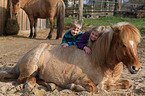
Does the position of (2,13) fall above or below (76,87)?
above

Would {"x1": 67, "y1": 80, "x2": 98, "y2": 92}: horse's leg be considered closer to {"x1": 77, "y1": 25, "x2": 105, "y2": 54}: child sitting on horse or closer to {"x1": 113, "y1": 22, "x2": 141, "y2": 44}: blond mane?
{"x1": 77, "y1": 25, "x2": 105, "y2": 54}: child sitting on horse

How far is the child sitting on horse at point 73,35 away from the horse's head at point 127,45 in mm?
822

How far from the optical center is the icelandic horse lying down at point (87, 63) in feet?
8.54

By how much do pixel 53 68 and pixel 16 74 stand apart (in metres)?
0.96

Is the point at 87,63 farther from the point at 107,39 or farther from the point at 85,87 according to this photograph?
the point at 107,39

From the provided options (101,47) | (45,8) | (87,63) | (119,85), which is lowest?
(119,85)

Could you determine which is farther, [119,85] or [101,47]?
[119,85]

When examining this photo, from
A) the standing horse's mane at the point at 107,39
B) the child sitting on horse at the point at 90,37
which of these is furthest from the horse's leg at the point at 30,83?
the standing horse's mane at the point at 107,39

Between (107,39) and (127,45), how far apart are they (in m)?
0.41

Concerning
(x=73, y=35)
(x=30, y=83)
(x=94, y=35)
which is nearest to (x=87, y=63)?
(x=94, y=35)

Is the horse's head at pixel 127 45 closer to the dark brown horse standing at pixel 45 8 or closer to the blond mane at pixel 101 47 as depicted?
the blond mane at pixel 101 47

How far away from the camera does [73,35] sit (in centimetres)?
344

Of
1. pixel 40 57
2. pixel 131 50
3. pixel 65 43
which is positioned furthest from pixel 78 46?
pixel 131 50

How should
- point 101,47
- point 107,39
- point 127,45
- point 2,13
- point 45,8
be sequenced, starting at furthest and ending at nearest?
point 2,13
point 45,8
point 101,47
point 107,39
point 127,45
